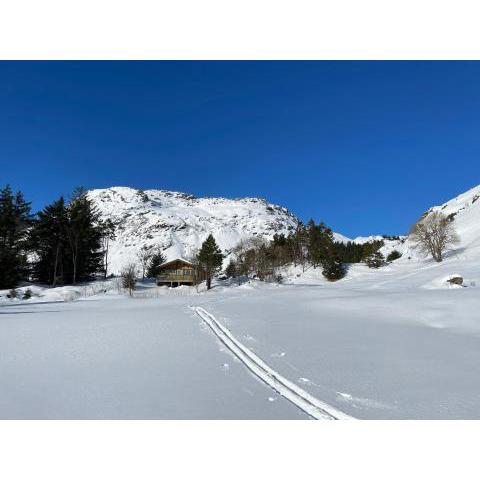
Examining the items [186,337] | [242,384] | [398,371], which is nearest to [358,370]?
[398,371]

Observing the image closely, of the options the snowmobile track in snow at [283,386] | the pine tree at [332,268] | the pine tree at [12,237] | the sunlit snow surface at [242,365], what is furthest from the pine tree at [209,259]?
the snowmobile track in snow at [283,386]

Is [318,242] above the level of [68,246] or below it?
above

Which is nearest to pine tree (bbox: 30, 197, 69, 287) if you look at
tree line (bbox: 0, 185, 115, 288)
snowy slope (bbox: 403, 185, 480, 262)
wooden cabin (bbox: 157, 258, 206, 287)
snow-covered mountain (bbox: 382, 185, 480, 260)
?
tree line (bbox: 0, 185, 115, 288)

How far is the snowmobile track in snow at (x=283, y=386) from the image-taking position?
499cm

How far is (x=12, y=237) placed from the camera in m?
48.1

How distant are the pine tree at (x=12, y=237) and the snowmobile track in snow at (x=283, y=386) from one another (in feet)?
132

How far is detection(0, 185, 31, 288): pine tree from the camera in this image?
137 feet

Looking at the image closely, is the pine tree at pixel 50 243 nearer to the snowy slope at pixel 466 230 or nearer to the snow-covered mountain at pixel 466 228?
the snowy slope at pixel 466 230

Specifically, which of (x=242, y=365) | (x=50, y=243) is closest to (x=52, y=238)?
(x=50, y=243)

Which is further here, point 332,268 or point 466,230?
point 466,230

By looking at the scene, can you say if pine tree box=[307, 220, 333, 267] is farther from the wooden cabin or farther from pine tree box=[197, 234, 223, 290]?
the wooden cabin

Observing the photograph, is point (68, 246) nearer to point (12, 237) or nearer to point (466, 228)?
point (12, 237)

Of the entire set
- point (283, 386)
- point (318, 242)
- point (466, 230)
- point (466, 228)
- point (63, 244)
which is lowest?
point (283, 386)

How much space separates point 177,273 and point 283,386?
6110 cm
